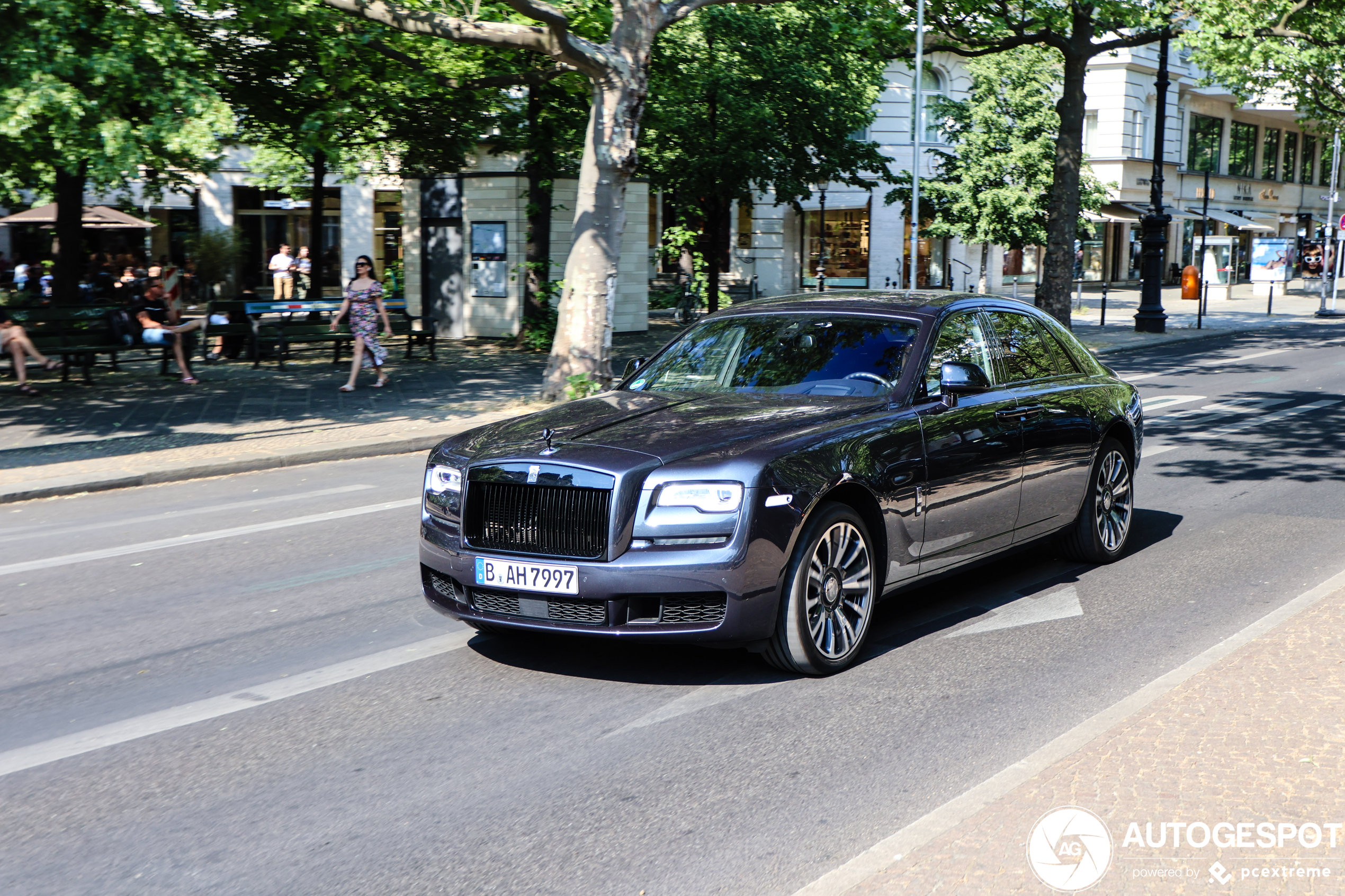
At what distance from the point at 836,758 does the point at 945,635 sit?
1.80 m

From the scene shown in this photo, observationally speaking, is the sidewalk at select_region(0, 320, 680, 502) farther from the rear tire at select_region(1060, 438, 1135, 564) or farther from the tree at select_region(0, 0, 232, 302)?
the rear tire at select_region(1060, 438, 1135, 564)

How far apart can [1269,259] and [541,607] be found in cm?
4183

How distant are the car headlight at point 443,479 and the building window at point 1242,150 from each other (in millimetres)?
60219

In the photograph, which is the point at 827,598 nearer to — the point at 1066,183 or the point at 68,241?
the point at 68,241

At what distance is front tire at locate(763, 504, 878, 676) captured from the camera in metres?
5.36

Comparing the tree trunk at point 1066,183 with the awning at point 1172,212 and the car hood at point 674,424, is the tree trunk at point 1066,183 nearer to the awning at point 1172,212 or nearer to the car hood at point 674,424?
the car hood at point 674,424

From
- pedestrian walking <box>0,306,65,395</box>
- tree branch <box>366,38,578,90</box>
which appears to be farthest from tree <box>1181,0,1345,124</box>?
pedestrian walking <box>0,306,65,395</box>

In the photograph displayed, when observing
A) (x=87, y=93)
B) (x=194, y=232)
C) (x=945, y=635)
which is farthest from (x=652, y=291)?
(x=945, y=635)

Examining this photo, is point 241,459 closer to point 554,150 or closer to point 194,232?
point 554,150

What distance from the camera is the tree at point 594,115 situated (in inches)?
598

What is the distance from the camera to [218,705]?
17.4 ft


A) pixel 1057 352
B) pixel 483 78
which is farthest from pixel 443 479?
pixel 483 78

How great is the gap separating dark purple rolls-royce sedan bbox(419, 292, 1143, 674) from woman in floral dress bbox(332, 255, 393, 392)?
10957 millimetres

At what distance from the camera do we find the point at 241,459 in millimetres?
11984
